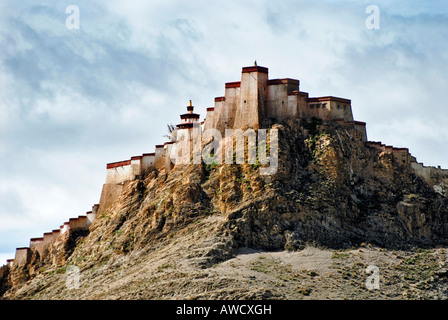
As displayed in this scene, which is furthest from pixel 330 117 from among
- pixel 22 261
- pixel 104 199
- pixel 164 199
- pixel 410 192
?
pixel 22 261

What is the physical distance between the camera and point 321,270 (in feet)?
242

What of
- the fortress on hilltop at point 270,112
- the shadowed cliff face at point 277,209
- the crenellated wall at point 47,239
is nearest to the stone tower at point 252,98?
the fortress on hilltop at point 270,112

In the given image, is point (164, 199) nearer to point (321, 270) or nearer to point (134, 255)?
point (134, 255)

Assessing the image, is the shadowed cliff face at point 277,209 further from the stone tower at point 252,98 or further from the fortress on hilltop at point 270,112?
the stone tower at point 252,98

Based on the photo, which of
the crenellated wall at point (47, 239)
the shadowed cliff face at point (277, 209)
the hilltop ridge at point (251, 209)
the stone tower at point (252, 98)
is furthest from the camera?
the crenellated wall at point (47, 239)

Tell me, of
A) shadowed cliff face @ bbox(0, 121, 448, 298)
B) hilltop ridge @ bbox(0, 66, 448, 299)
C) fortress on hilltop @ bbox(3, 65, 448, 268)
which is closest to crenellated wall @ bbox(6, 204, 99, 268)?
hilltop ridge @ bbox(0, 66, 448, 299)

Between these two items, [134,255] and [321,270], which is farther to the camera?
[134,255]

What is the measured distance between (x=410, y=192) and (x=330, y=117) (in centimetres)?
869

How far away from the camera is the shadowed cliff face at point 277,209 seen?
255 ft

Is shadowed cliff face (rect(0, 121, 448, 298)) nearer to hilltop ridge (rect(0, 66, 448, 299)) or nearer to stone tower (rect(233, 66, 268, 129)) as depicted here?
hilltop ridge (rect(0, 66, 448, 299))

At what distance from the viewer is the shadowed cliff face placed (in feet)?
255

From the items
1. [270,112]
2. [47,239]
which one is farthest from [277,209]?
[47,239]
